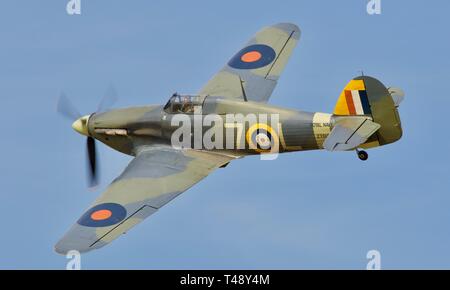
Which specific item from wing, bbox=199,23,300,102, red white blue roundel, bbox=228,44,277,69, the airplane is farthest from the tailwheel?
red white blue roundel, bbox=228,44,277,69

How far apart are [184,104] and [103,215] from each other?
14.9 ft

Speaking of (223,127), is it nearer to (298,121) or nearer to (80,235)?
(298,121)

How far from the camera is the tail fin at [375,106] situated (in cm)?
3347

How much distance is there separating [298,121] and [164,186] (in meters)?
3.80

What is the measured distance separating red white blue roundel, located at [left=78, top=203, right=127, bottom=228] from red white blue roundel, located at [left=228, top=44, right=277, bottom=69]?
768 centimetres

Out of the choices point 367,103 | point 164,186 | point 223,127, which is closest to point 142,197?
point 164,186

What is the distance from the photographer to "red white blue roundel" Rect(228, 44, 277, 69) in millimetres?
38562

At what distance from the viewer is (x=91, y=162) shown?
36062mm

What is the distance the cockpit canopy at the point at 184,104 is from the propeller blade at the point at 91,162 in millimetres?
2404

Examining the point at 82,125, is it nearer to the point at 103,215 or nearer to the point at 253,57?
the point at 103,215

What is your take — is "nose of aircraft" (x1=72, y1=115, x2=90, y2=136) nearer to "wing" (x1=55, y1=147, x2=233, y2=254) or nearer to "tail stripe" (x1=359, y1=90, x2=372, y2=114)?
"wing" (x1=55, y1=147, x2=233, y2=254)

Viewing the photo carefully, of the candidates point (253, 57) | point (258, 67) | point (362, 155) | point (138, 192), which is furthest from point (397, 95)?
point (138, 192)

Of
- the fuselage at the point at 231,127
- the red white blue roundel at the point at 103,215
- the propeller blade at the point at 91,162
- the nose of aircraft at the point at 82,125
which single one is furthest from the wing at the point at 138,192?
the nose of aircraft at the point at 82,125

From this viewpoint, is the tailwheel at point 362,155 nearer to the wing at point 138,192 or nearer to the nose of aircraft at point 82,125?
the wing at point 138,192
